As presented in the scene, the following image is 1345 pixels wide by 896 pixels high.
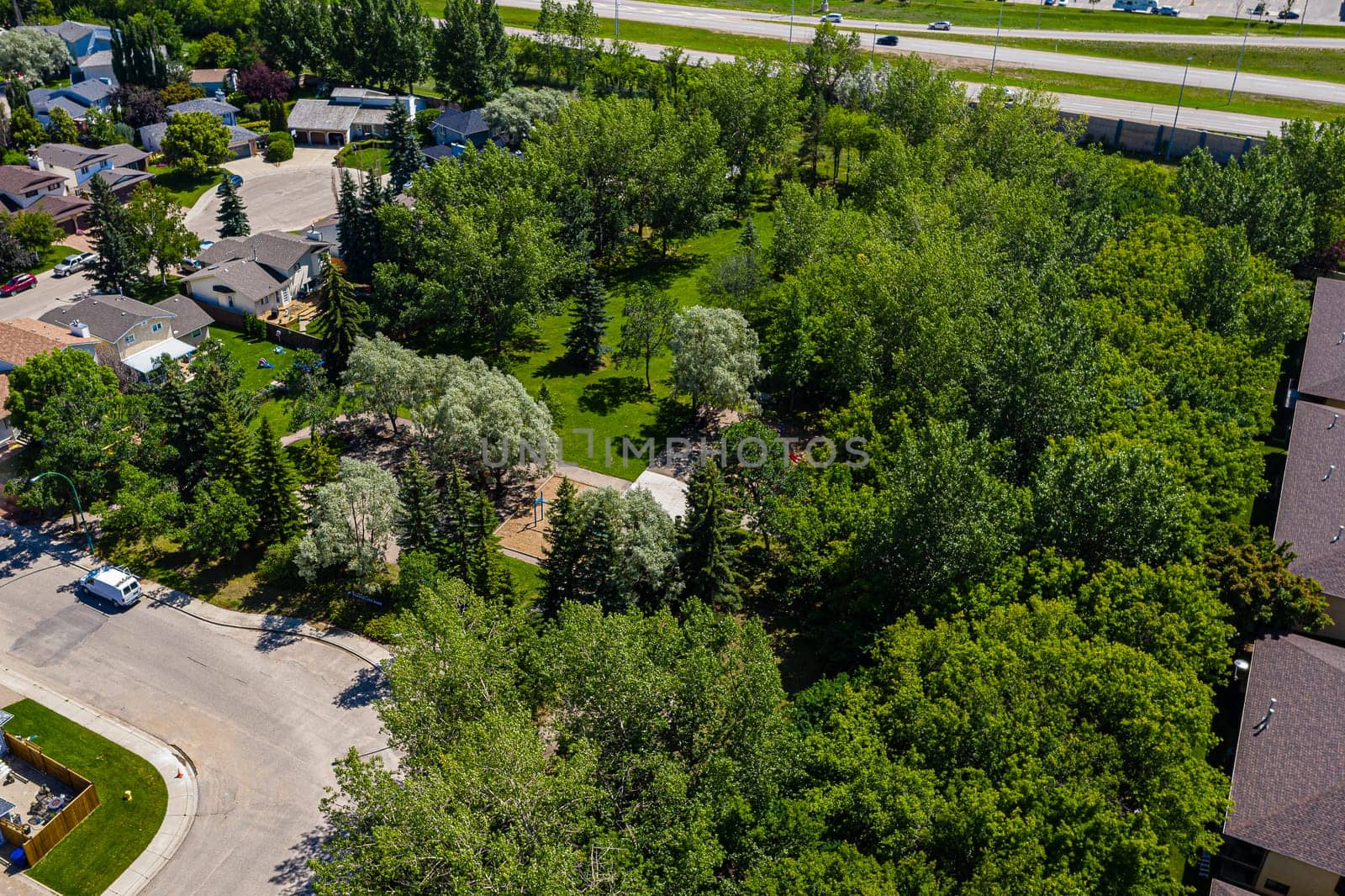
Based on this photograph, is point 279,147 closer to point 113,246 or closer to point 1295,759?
point 113,246

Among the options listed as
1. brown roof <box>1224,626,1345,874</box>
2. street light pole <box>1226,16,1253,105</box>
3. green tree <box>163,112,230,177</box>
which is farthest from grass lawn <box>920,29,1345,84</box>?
brown roof <box>1224,626,1345,874</box>

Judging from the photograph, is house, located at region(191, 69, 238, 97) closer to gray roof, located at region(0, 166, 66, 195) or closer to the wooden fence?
gray roof, located at region(0, 166, 66, 195)

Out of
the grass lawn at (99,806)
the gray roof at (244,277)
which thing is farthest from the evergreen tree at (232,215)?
the grass lawn at (99,806)

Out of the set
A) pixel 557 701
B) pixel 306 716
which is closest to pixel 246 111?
pixel 306 716

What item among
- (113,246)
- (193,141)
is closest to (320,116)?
(193,141)

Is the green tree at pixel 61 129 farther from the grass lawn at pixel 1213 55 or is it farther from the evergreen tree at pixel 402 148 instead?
the grass lawn at pixel 1213 55

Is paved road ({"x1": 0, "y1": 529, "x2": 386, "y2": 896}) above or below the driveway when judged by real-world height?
below
